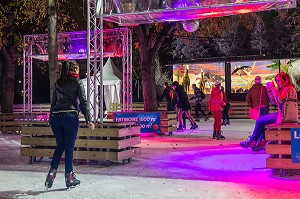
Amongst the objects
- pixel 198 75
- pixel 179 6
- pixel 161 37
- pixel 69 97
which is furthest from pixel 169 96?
pixel 198 75

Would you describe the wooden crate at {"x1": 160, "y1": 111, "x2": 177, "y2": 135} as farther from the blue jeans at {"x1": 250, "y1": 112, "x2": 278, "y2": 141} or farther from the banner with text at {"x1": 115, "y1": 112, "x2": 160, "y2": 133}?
the blue jeans at {"x1": 250, "y1": 112, "x2": 278, "y2": 141}

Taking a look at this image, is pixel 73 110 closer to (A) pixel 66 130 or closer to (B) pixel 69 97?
(B) pixel 69 97

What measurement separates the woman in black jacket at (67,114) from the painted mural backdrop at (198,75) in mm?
23276

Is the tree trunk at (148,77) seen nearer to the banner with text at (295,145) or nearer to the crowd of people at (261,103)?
the crowd of people at (261,103)

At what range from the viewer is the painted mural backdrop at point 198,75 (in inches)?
1161

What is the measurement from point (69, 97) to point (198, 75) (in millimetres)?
24014

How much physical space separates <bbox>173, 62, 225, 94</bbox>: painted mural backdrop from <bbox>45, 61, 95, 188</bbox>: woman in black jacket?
23.3 metres

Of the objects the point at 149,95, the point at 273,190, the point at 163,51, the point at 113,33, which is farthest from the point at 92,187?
the point at 163,51

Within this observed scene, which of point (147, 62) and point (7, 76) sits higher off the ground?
point (147, 62)

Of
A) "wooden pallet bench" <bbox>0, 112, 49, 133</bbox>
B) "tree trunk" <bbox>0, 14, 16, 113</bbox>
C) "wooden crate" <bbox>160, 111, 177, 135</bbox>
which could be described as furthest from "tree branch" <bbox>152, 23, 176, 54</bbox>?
"tree trunk" <bbox>0, 14, 16, 113</bbox>

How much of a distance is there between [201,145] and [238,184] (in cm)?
541

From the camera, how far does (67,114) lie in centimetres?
661

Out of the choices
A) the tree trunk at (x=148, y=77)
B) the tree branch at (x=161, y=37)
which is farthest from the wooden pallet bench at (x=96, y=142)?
the tree branch at (x=161, y=37)

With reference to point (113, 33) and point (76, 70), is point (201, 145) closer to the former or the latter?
point (76, 70)
